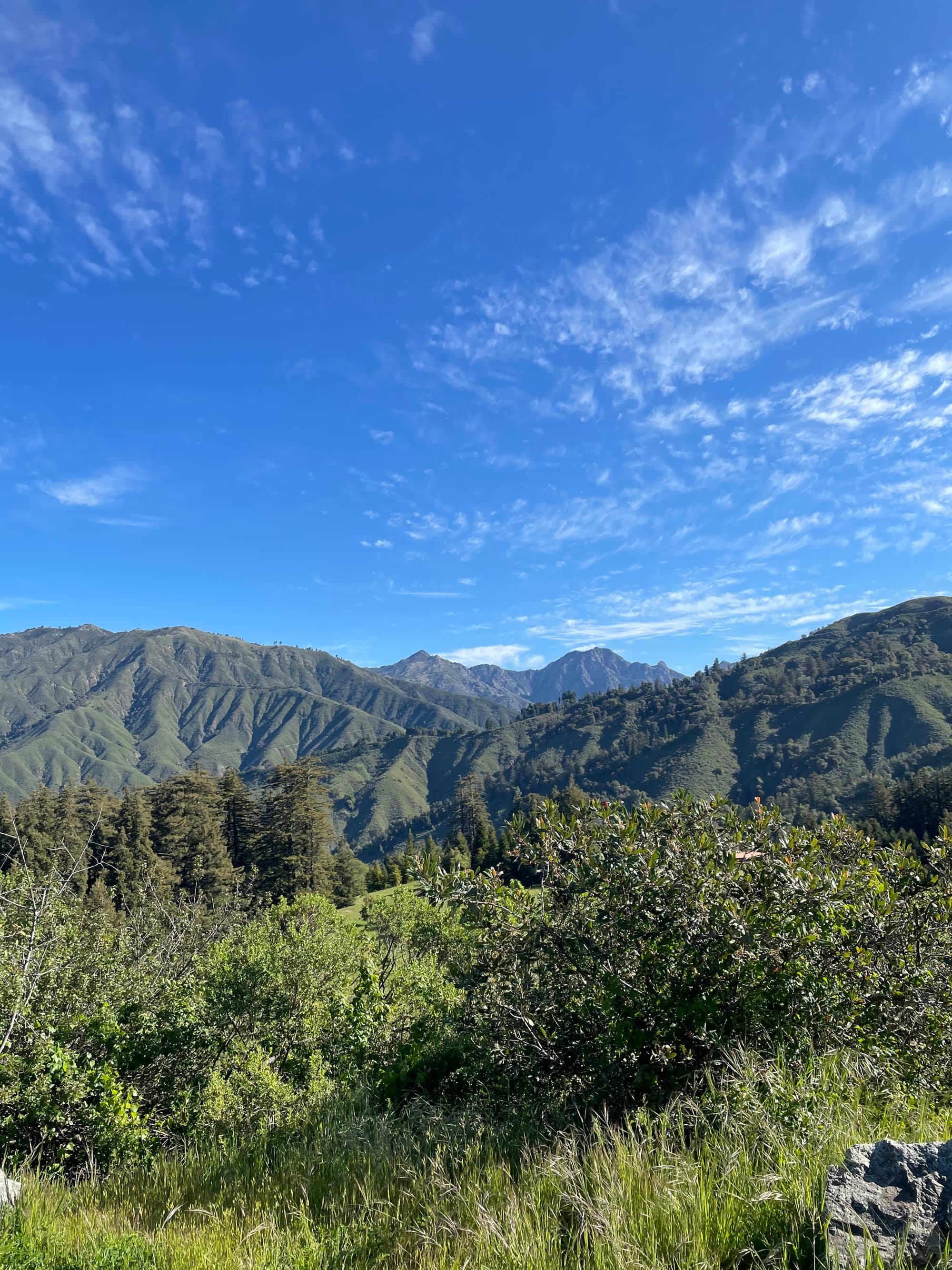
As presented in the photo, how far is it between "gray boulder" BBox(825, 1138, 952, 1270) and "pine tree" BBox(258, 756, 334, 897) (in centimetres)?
5332

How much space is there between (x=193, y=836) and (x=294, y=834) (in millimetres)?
8053

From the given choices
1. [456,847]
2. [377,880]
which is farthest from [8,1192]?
[456,847]

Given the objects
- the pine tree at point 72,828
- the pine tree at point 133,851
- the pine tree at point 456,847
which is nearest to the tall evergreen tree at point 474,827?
the pine tree at point 456,847

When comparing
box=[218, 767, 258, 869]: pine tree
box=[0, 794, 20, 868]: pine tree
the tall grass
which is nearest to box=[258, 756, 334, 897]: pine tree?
box=[218, 767, 258, 869]: pine tree

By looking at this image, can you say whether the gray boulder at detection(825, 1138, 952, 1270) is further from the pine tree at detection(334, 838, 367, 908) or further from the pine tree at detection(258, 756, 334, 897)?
the pine tree at detection(334, 838, 367, 908)

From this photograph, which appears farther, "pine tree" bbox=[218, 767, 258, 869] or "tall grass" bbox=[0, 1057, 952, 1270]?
"pine tree" bbox=[218, 767, 258, 869]

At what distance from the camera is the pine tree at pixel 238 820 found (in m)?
56.4

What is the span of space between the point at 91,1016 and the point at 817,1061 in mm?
9327

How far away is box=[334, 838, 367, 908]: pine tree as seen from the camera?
6097cm

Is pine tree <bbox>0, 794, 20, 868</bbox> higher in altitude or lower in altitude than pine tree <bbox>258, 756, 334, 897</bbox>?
higher

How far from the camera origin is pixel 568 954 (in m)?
5.29

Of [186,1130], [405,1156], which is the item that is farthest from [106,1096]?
[405,1156]

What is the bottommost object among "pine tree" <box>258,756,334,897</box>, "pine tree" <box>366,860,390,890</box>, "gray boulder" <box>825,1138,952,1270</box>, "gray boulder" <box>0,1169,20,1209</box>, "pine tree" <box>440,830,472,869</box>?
"pine tree" <box>366,860,390,890</box>

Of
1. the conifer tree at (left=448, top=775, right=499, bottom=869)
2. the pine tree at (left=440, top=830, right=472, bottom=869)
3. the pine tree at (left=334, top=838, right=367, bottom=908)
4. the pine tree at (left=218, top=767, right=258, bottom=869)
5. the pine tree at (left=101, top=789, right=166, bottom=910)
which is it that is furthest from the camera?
the pine tree at (left=440, top=830, right=472, bottom=869)
